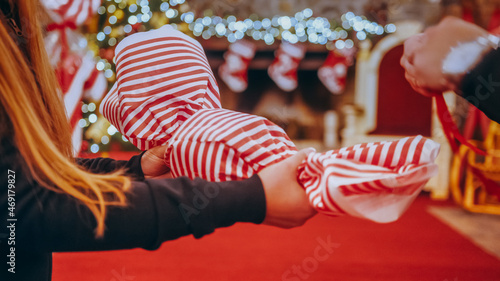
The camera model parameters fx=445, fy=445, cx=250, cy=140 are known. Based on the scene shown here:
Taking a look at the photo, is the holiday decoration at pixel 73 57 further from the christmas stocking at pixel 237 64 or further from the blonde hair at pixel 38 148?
the blonde hair at pixel 38 148

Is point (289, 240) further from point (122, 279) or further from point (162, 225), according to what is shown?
point (162, 225)

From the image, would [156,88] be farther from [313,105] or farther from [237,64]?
[313,105]

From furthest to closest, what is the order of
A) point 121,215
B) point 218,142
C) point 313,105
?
point 313,105 → point 218,142 → point 121,215

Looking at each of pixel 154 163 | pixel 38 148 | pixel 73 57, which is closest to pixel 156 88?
pixel 154 163

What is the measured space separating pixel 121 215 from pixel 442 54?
420 mm

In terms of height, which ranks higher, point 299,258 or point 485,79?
point 485,79

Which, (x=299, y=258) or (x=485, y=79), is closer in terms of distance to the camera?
(x=485, y=79)

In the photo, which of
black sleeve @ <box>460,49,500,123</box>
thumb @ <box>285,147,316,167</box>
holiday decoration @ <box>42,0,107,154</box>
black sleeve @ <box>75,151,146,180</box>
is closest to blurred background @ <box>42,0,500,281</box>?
holiday decoration @ <box>42,0,107,154</box>

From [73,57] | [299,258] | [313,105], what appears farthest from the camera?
[313,105]

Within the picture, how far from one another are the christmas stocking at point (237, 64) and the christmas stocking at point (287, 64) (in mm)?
263

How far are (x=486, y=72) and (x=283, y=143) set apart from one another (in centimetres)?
27

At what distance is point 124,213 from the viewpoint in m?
0.47

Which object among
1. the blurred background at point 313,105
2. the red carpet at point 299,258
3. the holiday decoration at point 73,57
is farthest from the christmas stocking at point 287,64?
the red carpet at point 299,258

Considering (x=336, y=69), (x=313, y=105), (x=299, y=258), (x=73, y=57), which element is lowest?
(x=299, y=258)
